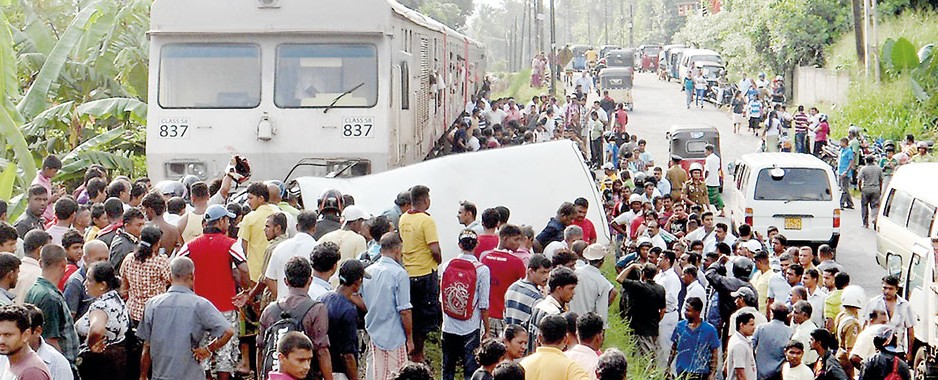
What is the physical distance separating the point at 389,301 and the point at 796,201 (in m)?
11.1

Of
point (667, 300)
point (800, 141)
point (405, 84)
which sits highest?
point (405, 84)

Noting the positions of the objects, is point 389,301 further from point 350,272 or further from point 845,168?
point 845,168

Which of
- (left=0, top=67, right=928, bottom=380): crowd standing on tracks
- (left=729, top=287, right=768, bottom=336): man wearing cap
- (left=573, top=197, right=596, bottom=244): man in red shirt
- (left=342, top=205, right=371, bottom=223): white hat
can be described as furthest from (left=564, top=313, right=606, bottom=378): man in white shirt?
(left=573, top=197, right=596, bottom=244): man in red shirt

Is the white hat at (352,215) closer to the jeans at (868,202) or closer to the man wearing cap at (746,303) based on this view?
the man wearing cap at (746,303)

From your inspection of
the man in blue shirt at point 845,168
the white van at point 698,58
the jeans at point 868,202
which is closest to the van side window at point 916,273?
the jeans at point 868,202

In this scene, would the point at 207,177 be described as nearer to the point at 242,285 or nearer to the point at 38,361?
the point at 242,285

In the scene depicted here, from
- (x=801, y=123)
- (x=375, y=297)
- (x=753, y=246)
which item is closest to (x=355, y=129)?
(x=753, y=246)

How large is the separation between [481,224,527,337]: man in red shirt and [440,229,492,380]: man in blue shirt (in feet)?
0.30

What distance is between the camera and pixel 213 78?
45.0ft

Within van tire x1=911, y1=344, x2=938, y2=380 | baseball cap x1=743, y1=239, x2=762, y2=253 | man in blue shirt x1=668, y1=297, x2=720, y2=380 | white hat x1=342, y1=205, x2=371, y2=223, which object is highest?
white hat x1=342, y1=205, x2=371, y2=223

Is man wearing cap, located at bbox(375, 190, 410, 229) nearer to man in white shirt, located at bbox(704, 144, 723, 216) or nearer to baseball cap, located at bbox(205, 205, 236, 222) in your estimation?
baseball cap, located at bbox(205, 205, 236, 222)

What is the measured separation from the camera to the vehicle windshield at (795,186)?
724 inches

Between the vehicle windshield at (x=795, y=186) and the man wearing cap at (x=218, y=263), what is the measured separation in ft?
36.4

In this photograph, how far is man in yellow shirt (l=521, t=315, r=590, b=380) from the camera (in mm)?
6531
